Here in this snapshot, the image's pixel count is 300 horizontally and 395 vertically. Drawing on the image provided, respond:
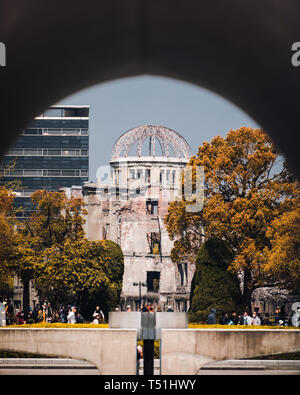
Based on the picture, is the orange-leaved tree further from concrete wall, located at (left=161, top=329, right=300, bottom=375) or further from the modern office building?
the modern office building

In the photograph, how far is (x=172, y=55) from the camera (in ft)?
36.0

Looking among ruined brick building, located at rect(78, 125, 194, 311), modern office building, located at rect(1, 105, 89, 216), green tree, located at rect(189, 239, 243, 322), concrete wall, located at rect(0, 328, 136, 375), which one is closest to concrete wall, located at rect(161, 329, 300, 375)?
concrete wall, located at rect(0, 328, 136, 375)

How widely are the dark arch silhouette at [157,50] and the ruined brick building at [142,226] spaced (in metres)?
53.8

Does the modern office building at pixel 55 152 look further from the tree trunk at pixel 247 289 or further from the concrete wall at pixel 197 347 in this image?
the concrete wall at pixel 197 347

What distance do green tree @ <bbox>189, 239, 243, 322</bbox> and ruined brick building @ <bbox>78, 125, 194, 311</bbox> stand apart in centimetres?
3005

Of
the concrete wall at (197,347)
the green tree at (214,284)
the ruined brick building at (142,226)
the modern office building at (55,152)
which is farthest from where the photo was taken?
the modern office building at (55,152)

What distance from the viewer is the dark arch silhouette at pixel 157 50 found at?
29.3 ft

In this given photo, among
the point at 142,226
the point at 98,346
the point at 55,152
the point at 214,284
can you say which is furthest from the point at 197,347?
the point at 55,152

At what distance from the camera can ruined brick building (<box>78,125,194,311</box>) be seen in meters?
67.6

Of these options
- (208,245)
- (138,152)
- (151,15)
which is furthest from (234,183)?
(138,152)

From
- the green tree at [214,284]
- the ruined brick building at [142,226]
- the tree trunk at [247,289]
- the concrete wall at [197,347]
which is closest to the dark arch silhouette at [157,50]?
the concrete wall at [197,347]

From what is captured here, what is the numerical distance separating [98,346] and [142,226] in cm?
5503

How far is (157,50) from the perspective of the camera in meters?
10.8

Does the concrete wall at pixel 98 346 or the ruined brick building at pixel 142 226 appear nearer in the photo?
the concrete wall at pixel 98 346
